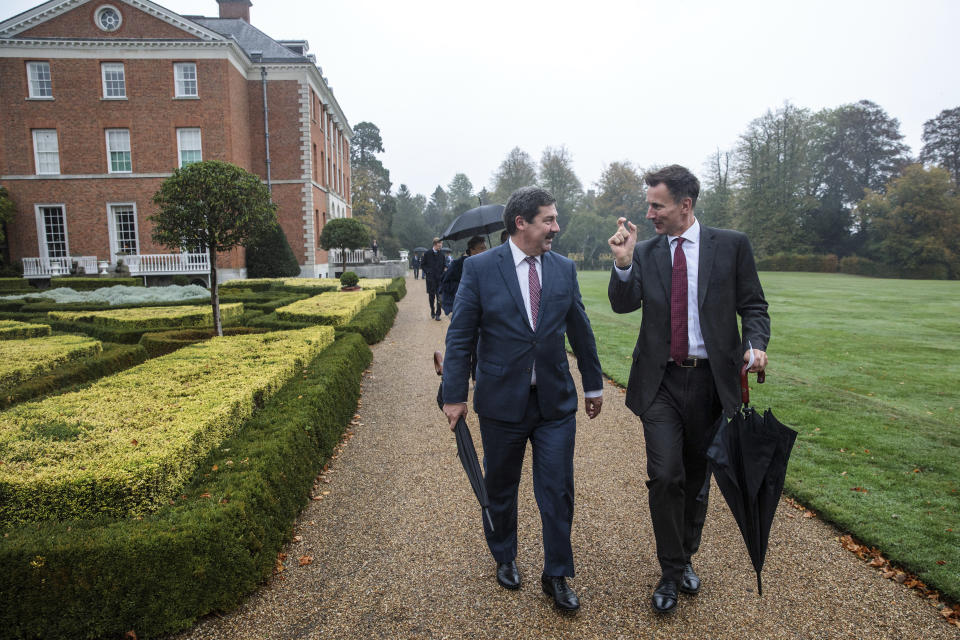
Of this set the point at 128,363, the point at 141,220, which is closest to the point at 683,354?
the point at 128,363

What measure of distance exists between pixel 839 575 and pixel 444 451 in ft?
10.2

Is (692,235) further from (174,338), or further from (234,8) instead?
(234,8)

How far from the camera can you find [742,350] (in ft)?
9.89

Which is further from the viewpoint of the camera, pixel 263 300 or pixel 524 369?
pixel 263 300

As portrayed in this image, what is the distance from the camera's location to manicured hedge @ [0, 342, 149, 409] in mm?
5336

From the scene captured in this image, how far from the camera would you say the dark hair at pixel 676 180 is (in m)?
2.96

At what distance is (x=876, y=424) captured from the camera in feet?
19.5

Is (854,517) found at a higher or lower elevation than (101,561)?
lower

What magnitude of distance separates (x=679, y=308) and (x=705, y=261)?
28cm

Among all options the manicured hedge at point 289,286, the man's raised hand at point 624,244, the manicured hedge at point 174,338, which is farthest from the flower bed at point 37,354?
the manicured hedge at point 289,286

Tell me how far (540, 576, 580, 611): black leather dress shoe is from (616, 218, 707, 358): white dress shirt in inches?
52.1

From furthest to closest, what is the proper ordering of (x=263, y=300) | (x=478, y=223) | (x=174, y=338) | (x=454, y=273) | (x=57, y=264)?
(x=57, y=264) < (x=263, y=300) < (x=174, y=338) < (x=454, y=273) < (x=478, y=223)

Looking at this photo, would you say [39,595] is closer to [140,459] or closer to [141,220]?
[140,459]

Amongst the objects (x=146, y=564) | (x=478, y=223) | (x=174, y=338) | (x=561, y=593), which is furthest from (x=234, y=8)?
(x=561, y=593)
